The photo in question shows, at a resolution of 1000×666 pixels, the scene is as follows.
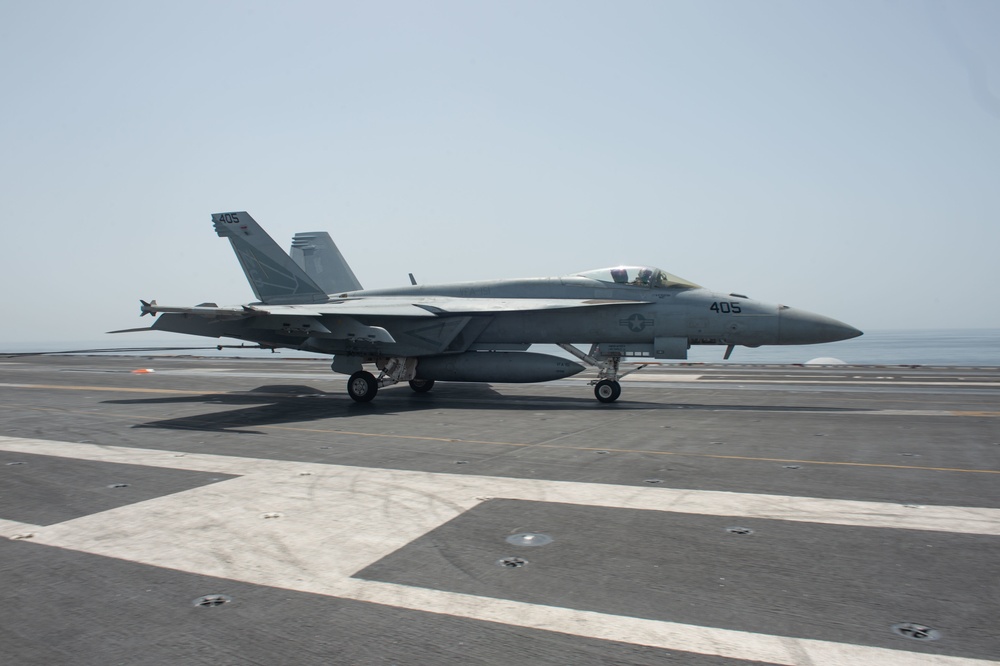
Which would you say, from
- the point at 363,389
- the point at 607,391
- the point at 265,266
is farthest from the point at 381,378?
the point at 607,391

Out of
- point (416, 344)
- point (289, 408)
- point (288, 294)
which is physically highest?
→ point (288, 294)

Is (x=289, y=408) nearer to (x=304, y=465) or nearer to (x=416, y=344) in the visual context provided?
(x=416, y=344)

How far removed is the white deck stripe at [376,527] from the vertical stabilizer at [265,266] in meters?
13.3

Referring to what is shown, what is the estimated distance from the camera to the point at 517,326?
62.1 feet

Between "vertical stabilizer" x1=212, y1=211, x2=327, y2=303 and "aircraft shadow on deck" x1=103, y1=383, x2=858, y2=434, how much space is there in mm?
3208

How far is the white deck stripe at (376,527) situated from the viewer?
14.0ft

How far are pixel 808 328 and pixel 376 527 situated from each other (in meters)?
13.2

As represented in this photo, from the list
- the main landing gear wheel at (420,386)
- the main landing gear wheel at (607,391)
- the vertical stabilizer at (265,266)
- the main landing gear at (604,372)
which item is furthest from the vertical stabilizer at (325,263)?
the main landing gear wheel at (607,391)

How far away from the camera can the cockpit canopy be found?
58.3ft

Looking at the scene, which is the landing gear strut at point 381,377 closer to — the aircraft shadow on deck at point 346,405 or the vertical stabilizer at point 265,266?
the aircraft shadow on deck at point 346,405

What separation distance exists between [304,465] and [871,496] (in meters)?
7.44

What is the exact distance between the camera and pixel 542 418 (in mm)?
14938

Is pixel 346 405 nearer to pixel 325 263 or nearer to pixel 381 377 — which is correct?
pixel 381 377

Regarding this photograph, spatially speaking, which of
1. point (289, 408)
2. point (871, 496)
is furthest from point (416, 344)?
point (871, 496)
